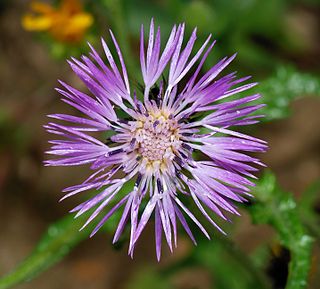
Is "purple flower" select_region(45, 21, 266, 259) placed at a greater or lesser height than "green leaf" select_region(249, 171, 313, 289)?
greater

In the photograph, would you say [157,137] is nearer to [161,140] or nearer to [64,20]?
[161,140]

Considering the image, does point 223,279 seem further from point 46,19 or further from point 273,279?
point 46,19

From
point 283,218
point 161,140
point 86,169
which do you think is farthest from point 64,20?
point 283,218

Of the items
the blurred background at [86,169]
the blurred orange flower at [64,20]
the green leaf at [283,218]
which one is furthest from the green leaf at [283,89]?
the blurred orange flower at [64,20]

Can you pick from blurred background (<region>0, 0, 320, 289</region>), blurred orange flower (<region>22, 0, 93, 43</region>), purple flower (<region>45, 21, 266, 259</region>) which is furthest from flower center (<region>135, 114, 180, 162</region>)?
blurred background (<region>0, 0, 320, 289</region>)

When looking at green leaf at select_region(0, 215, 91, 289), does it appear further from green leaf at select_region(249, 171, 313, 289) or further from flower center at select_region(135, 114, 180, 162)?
green leaf at select_region(249, 171, 313, 289)
